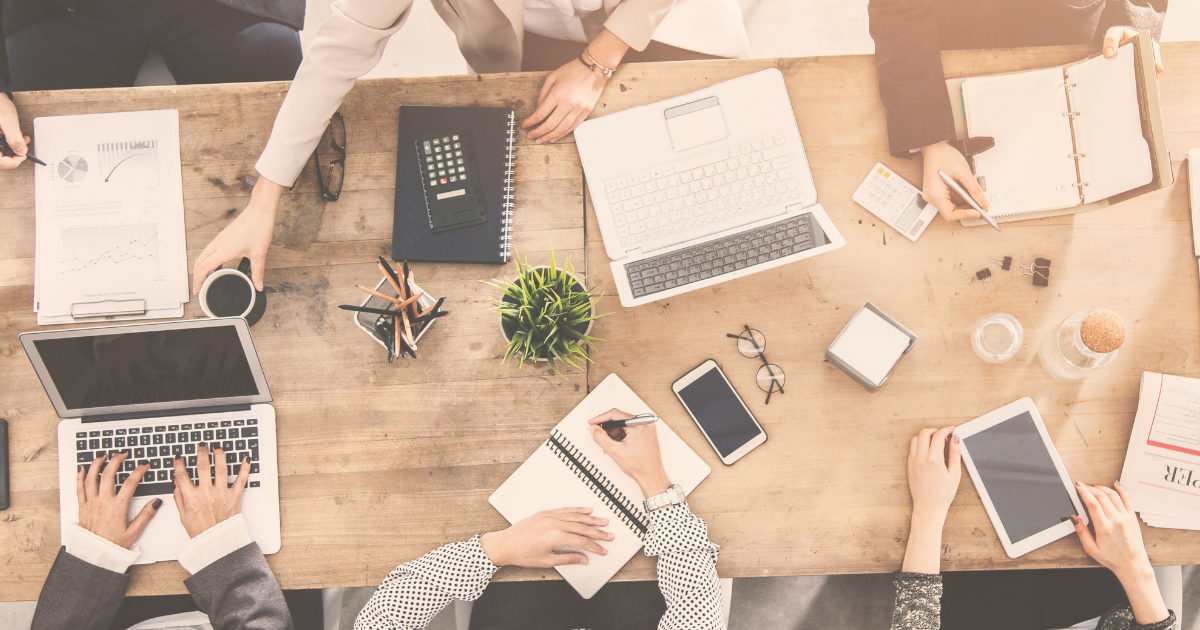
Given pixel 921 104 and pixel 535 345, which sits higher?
pixel 921 104

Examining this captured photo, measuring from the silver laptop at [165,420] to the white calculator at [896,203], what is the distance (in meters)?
1.08

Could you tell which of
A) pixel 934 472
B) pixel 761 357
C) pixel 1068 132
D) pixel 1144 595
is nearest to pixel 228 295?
pixel 761 357

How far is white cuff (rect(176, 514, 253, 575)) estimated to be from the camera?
0.96m

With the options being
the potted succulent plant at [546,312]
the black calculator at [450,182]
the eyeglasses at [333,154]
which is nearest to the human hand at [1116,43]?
the potted succulent plant at [546,312]

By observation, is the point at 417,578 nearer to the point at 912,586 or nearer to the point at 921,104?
the point at 912,586

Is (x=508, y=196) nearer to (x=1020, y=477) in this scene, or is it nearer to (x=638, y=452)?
(x=638, y=452)

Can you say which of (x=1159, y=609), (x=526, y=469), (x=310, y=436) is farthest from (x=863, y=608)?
(x=310, y=436)

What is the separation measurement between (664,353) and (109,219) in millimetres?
1009

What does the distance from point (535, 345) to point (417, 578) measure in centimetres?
44

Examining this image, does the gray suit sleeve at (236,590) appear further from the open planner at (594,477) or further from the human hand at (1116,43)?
the human hand at (1116,43)

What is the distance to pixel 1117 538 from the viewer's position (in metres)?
0.95

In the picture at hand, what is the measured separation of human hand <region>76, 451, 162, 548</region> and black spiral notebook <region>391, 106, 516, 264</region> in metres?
0.59

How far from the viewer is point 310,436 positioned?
1.01 m

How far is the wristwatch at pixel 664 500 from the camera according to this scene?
3.08 ft
